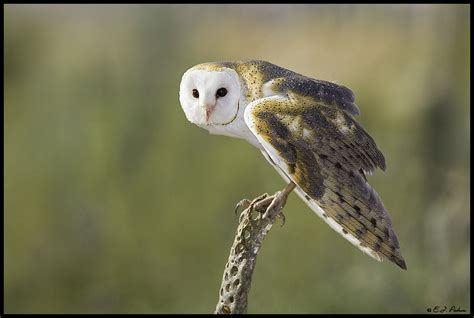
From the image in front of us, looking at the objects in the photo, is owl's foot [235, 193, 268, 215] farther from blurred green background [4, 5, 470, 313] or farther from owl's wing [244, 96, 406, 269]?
blurred green background [4, 5, 470, 313]

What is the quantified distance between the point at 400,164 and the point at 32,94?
203 cm

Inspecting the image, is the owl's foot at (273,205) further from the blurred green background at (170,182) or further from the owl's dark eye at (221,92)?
the blurred green background at (170,182)

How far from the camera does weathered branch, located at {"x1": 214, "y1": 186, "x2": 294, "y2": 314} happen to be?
1512mm

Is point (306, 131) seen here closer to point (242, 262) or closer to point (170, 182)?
point (242, 262)

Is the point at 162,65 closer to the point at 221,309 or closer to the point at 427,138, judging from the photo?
the point at 427,138

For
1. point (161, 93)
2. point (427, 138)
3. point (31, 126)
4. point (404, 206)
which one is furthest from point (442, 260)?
point (31, 126)

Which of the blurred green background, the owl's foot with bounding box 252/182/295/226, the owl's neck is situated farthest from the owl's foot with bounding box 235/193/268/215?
the blurred green background

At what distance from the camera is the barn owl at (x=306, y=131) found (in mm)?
1612

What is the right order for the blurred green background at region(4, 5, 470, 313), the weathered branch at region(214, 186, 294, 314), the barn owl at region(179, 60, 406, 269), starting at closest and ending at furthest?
the weathered branch at region(214, 186, 294, 314)
the barn owl at region(179, 60, 406, 269)
the blurred green background at region(4, 5, 470, 313)

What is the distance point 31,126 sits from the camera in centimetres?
431

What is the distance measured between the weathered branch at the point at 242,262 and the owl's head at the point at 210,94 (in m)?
0.22

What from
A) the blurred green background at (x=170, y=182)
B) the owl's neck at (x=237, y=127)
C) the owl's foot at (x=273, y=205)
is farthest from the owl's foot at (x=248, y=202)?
the blurred green background at (x=170, y=182)

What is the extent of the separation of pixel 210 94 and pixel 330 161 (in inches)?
11.6

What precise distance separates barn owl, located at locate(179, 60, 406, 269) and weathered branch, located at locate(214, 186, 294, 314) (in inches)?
4.6
